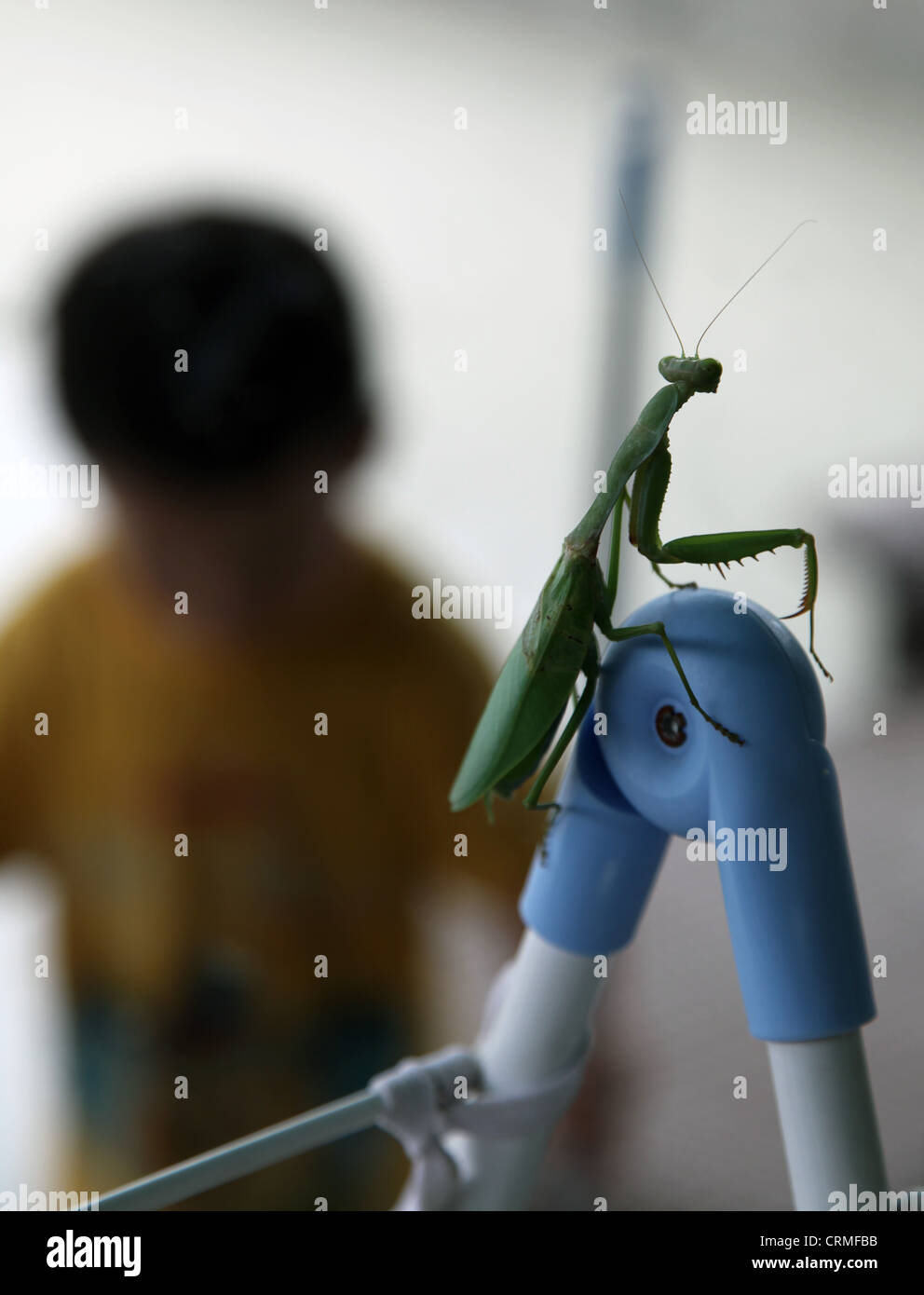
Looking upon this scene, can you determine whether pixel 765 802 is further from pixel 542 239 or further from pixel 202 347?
pixel 542 239

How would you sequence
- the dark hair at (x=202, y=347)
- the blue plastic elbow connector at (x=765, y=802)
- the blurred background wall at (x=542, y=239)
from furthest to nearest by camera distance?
the blurred background wall at (x=542, y=239) < the dark hair at (x=202, y=347) < the blue plastic elbow connector at (x=765, y=802)

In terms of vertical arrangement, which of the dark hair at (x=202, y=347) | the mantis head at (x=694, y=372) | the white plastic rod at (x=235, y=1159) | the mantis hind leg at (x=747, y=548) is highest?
the dark hair at (x=202, y=347)

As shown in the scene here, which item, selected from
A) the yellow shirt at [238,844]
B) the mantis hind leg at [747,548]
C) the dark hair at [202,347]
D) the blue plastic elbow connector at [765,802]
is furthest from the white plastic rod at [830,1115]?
the dark hair at [202,347]

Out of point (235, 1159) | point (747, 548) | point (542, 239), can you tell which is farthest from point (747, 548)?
point (542, 239)

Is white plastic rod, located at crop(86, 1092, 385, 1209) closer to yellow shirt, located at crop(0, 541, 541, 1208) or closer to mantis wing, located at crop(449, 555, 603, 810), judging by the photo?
mantis wing, located at crop(449, 555, 603, 810)

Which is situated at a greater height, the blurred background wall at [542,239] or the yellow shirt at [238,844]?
the blurred background wall at [542,239]

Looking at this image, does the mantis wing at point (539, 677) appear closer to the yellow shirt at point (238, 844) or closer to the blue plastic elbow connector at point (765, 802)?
the blue plastic elbow connector at point (765, 802)

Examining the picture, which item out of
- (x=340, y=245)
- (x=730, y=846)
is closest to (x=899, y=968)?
(x=730, y=846)
